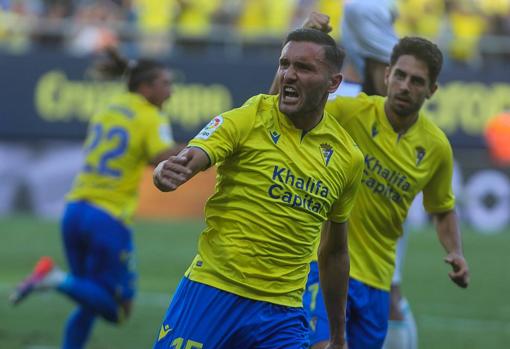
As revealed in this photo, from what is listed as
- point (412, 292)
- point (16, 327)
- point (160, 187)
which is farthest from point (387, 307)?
point (412, 292)

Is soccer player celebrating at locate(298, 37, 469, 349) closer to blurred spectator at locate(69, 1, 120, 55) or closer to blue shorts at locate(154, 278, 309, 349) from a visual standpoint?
blue shorts at locate(154, 278, 309, 349)

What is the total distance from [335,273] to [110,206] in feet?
13.1

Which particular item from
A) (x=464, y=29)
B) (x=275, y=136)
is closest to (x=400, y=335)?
(x=275, y=136)

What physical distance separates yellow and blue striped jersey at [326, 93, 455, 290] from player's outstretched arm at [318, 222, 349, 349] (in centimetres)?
77

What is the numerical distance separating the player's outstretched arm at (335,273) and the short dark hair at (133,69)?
4.09m

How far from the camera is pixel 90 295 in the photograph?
9.27 metres

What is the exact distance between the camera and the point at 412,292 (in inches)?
537

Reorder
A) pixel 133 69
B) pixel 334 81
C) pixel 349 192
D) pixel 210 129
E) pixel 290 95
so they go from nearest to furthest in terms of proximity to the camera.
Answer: pixel 210 129 < pixel 290 95 < pixel 334 81 < pixel 349 192 < pixel 133 69

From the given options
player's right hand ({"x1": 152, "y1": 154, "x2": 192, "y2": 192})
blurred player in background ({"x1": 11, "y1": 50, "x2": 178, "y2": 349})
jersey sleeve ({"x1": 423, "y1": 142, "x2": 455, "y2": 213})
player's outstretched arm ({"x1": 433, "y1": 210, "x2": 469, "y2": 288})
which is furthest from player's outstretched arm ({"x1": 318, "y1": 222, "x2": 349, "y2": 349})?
blurred player in background ({"x1": 11, "y1": 50, "x2": 178, "y2": 349})

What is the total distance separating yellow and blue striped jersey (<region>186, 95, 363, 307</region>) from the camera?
537cm

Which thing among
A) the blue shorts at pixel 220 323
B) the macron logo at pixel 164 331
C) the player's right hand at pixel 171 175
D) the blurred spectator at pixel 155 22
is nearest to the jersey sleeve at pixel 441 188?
the blue shorts at pixel 220 323

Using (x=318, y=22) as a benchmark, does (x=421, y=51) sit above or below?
below

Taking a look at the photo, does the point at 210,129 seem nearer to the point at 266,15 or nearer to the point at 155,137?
the point at 155,137

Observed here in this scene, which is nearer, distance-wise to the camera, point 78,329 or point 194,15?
point 78,329
